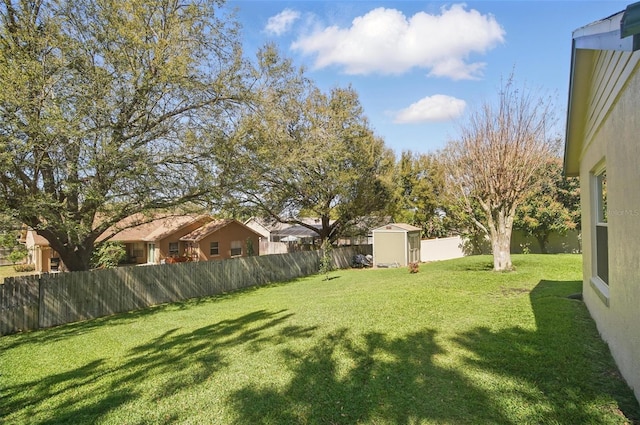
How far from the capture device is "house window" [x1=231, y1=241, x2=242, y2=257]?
1013 inches

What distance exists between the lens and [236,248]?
25984mm

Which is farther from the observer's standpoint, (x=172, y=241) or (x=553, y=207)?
(x=172, y=241)

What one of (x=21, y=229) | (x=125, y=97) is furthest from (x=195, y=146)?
(x=21, y=229)

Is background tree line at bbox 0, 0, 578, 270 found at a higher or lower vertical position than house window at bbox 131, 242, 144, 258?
higher

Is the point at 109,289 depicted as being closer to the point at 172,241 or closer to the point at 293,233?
the point at 172,241

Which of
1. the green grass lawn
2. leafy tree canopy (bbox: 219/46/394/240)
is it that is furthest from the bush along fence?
leafy tree canopy (bbox: 219/46/394/240)

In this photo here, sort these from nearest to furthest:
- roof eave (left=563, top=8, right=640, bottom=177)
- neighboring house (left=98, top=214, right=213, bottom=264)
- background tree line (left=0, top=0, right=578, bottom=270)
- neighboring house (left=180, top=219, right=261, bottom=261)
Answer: roof eave (left=563, top=8, right=640, bottom=177) < background tree line (left=0, top=0, right=578, bottom=270) < neighboring house (left=98, top=214, right=213, bottom=264) < neighboring house (left=180, top=219, right=261, bottom=261)

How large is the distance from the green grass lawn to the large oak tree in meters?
3.31

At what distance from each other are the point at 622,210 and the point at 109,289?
1140cm

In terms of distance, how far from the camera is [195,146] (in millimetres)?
10414

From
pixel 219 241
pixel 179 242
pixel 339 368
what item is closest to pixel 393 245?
pixel 219 241

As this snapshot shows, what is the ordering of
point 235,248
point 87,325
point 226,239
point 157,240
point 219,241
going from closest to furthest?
1. point 87,325
2. point 157,240
3. point 219,241
4. point 226,239
5. point 235,248

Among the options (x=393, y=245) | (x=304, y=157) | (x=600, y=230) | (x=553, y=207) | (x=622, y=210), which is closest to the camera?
(x=622, y=210)

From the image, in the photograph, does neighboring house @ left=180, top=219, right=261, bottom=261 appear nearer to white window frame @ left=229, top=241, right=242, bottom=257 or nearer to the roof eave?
white window frame @ left=229, top=241, right=242, bottom=257
